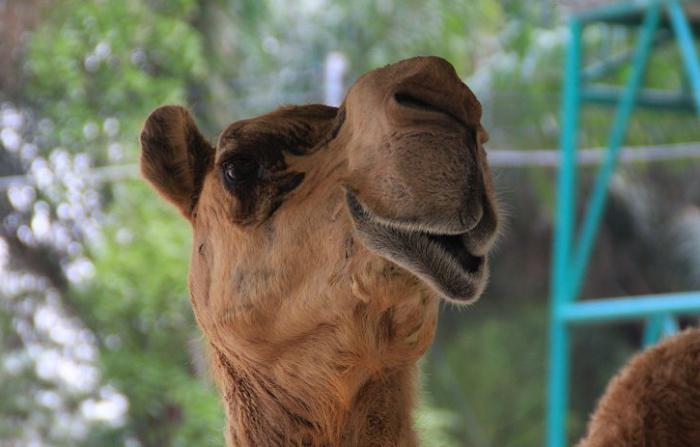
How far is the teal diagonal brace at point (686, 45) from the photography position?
19.0 feet

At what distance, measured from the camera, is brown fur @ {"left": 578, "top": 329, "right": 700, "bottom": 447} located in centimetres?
294

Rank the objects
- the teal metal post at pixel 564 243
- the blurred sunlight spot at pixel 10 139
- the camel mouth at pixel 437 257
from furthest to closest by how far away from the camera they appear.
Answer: the blurred sunlight spot at pixel 10 139, the teal metal post at pixel 564 243, the camel mouth at pixel 437 257

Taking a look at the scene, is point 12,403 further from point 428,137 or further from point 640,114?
point 428,137

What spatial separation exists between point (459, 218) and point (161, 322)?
780cm

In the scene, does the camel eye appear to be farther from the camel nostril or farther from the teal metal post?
the teal metal post

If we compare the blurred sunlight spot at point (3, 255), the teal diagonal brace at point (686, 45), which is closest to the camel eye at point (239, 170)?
the teal diagonal brace at point (686, 45)

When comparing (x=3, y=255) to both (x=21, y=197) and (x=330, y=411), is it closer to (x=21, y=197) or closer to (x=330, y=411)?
(x=21, y=197)

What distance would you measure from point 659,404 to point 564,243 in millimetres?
4134

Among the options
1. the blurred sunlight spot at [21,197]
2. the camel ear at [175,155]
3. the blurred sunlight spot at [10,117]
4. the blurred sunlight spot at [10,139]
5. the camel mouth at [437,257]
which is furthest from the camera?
the blurred sunlight spot at [10,117]

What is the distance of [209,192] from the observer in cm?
251

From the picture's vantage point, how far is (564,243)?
23.2ft

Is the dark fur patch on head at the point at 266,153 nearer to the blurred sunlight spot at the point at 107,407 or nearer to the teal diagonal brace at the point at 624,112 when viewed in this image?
the teal diagonal brace at the point at 624,112

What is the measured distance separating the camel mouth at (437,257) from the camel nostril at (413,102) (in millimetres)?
193

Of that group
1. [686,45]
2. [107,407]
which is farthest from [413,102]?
[107,407]
